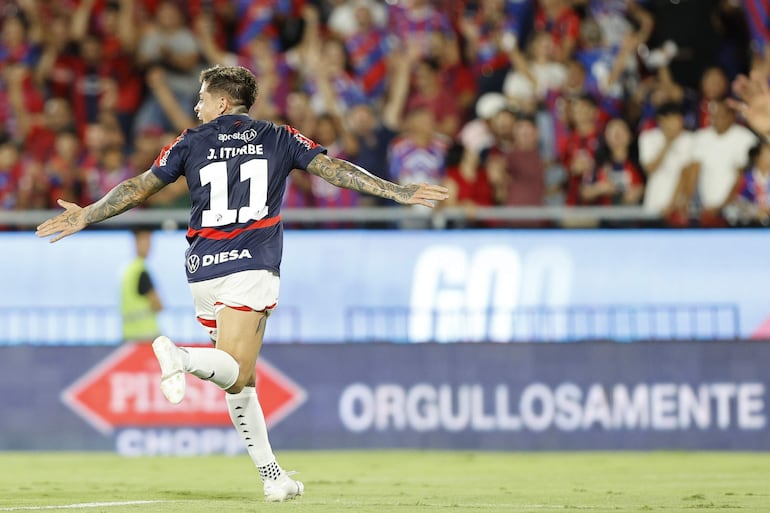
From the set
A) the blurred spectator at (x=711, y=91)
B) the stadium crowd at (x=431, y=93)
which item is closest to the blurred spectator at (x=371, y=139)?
the stadium crowd at (x=431, y=93)

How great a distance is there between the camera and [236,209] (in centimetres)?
869

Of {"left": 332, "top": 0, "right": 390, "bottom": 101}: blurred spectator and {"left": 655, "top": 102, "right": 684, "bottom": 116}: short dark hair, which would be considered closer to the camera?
{"left": 655, "top": 102, "right": 684, "bottom": 116}: short dark hair

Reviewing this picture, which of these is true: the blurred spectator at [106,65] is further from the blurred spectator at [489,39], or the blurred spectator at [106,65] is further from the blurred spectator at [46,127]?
the blurred spectator at [489,39]

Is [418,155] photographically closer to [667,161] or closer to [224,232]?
[667,161]

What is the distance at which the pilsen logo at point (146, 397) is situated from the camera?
48.1 ft

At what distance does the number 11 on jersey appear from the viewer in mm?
8688

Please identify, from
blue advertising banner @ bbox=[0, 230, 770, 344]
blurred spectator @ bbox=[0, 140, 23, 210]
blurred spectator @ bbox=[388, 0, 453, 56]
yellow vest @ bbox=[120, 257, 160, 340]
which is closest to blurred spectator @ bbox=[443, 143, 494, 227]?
blue advertising banner @ bbox=[0, 230, 770, 344]

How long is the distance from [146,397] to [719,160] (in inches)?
256

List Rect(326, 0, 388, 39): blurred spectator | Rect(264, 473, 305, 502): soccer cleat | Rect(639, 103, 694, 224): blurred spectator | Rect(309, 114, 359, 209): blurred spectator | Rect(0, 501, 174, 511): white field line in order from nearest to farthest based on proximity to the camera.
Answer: Rect(0, 501, 174, 511): white field line
Rect(264, 473, 305, 502): soccer cleat
Rect(639, 103, 694, 224): blurred spectator
Rect(309, 114, 359, 209): blurred spectator
Rect(326, 0, 388, 39): blurred spectator

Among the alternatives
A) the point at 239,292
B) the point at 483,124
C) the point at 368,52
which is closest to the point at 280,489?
the point at 239,292

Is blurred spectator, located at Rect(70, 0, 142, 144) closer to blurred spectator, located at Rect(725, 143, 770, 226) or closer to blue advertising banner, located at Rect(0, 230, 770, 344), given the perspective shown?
blue advertising banner, located at Rect(0, 230, 770, 344)

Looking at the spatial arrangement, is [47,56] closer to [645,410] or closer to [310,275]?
[310,275]

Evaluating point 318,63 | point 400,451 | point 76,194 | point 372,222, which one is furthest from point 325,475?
point 318,63

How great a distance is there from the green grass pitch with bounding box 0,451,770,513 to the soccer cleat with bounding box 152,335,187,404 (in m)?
0.89
